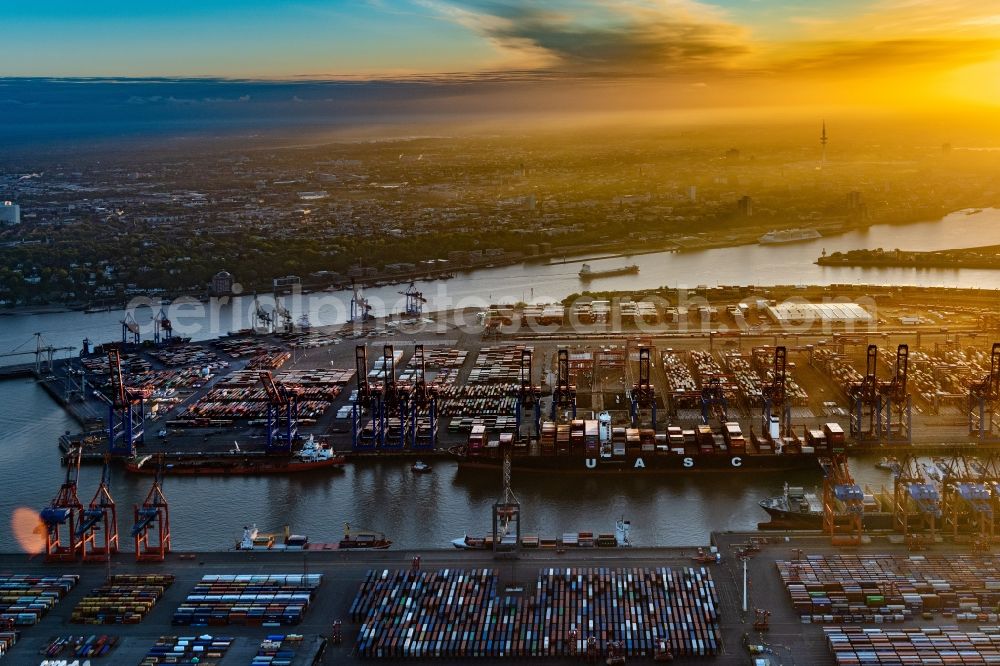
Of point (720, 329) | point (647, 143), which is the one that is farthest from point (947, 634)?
point (647, 143)

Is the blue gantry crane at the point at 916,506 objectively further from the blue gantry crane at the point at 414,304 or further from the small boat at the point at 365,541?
the blue gantry crane at the point at 414,304

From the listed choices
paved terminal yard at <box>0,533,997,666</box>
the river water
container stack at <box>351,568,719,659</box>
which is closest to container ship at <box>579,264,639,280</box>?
the river water

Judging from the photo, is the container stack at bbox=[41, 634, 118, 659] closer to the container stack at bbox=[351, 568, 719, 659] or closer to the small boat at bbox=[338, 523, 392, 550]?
→ the container stack at bbox=[351, 568, 719, 659]

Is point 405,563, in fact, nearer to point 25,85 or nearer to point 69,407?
point 69,407

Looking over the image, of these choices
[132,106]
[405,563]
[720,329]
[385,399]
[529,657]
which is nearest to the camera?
[529,657]

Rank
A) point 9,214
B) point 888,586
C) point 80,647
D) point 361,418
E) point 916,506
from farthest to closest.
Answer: point 9,214 < point 361,418 < point 916,506 < point 888,586 < point 80,647

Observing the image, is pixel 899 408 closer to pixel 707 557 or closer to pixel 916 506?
pixel 916 506

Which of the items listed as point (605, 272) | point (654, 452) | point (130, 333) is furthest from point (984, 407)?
point (130, 333)
